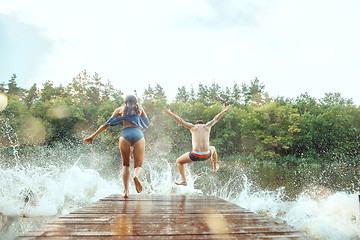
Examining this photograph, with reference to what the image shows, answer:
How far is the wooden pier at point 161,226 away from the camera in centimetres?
208

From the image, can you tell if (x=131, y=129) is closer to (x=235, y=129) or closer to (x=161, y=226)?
(x=161, y=226)

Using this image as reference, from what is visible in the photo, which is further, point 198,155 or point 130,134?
point 198,155

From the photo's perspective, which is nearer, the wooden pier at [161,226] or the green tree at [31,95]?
the wooden pier at [161,226]

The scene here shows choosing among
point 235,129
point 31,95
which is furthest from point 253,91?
point 31,95

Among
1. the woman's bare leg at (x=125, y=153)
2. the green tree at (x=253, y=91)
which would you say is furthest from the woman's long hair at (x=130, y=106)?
the green tree at (x=253, y=91)

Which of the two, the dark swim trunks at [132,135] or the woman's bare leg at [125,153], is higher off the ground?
the dark swim trunks at [132,135]

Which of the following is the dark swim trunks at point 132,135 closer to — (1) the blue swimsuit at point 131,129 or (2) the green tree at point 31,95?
(1) the blue swimsuit at point 131,129

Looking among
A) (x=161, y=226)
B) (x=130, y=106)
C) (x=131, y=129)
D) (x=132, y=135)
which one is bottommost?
(x=161, y=226)

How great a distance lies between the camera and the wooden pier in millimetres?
2078

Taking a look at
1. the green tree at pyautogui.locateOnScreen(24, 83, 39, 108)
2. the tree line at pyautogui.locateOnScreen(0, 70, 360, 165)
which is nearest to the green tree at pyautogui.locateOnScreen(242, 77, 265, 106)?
the tree line at pyautogui.locateOnScreen(0, 70, 360, 165)

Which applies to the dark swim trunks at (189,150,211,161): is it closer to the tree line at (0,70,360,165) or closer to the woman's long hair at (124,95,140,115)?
the woman's long hair at (124,95,140,115)

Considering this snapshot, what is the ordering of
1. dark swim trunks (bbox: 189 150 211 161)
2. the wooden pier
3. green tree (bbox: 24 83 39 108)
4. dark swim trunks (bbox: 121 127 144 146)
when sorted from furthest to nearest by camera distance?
green tree (bbox: 24 83 39 108)
dark swim trunks (bbox: 189 150 211 161)
dark swim trunks (bbox: 121 127 144 146)
the wooden pier

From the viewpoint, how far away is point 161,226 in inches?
94.4

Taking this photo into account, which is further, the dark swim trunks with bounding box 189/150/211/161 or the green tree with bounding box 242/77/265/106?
the green tree with bounding box 242/77/265/106
